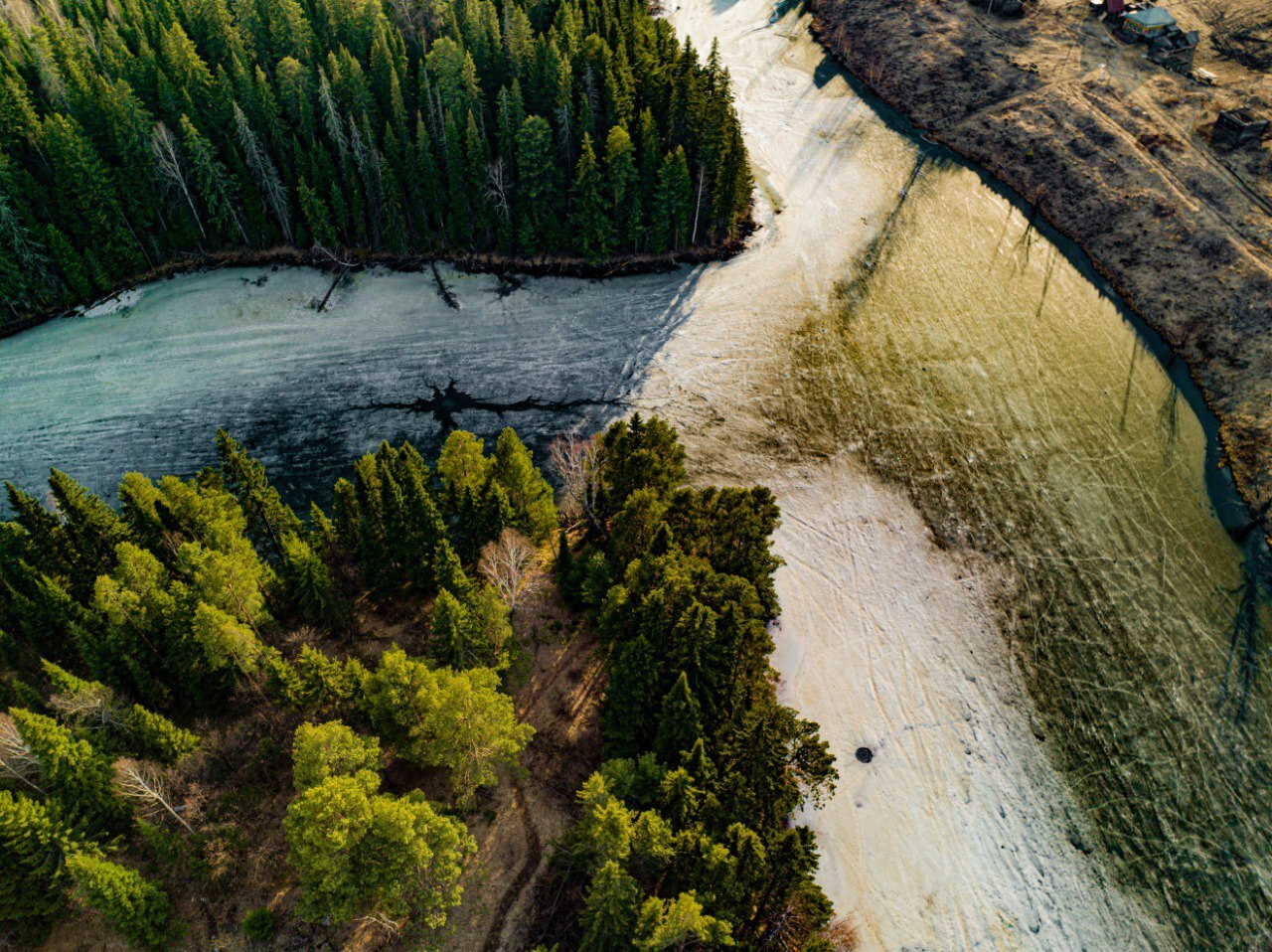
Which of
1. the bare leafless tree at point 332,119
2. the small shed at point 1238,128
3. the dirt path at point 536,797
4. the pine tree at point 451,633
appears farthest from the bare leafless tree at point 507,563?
the small shed at point 1238,128

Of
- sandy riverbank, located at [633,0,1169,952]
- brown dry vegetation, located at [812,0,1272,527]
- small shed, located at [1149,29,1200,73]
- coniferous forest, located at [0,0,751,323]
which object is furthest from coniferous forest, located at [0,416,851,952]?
small shed, located at [1149,29,1200,73]

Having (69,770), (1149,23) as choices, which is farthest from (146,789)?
(1149,23)

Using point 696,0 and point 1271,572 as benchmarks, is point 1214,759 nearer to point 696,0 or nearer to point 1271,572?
point 1271,572

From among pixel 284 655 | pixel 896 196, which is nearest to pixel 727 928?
pixel 284 655

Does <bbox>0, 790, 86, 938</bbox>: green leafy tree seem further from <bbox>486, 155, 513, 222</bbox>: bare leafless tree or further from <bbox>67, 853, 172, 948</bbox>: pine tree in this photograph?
<bbox>486, 155, 513, 222</bbox>: bare leafless tree

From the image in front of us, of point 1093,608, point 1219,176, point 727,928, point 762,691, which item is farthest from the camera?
point 1219,176

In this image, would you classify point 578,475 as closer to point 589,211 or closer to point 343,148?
point 589,211

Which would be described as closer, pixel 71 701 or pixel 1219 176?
pixel 71 701
